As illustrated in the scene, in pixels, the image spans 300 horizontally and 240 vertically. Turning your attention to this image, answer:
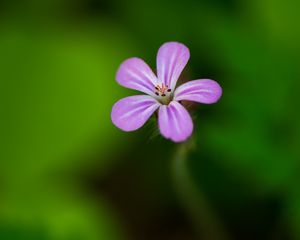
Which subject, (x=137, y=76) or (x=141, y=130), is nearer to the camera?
(x=137, y=76)

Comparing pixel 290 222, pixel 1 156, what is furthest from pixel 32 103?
pixel 290 222

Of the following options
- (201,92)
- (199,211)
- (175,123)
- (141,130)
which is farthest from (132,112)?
(141,130)

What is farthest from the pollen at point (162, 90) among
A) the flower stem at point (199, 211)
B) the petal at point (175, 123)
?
the flower stem at point (199, 211)

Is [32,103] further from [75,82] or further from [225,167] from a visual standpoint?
[225,167]

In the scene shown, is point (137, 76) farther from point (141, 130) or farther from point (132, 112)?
point (141, 130)

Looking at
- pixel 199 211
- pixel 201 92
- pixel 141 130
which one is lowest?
pixel 199 211

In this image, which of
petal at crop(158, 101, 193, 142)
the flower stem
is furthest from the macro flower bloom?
the flower stem
